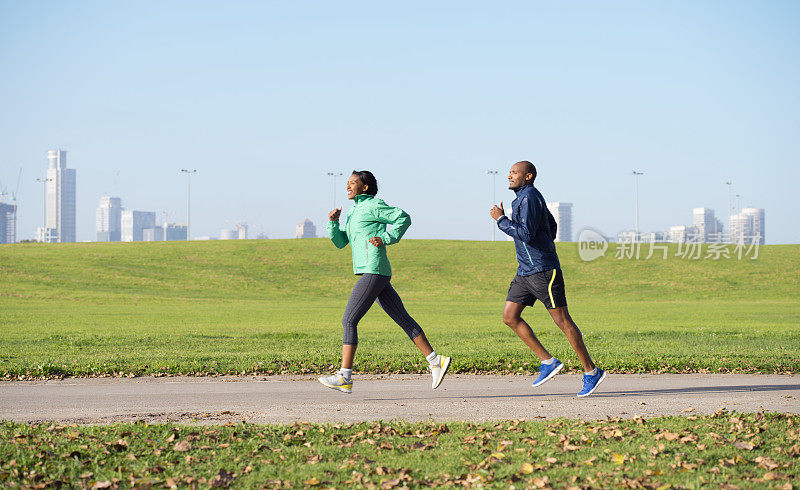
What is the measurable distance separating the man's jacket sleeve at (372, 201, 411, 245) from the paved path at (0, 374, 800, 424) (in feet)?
5.20

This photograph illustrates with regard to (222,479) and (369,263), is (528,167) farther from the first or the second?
(222,479)

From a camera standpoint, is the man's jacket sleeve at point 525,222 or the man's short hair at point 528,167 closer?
the man's jacket sleeve at point 525,222

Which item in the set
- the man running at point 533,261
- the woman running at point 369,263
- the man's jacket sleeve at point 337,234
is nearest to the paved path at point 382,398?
the woman running at point 369,263

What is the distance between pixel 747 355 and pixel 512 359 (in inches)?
142

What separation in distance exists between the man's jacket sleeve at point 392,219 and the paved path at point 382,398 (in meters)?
1.58

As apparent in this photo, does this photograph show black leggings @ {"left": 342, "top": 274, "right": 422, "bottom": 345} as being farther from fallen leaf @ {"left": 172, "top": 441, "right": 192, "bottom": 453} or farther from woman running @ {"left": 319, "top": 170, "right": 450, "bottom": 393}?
fallen leaf @ {"left": 172, "top": 441, "right": 192, "bottom": 453}

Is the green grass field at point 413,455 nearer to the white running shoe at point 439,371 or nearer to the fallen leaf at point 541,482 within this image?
the fallen leaf at point 541,482

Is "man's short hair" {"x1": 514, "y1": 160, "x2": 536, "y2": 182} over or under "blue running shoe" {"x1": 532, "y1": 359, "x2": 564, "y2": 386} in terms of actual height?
over

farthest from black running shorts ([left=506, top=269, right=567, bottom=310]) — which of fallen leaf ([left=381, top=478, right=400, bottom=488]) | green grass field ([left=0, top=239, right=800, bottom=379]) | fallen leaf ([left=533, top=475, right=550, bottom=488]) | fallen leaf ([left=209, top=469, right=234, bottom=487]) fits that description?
fallen leaf ([left=209, top=469, right=234, bottom=487])

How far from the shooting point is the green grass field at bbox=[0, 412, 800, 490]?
426cm

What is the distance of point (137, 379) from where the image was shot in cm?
884

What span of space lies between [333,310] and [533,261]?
1078 inches

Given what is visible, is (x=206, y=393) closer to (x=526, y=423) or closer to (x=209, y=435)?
(x=209, y=435)

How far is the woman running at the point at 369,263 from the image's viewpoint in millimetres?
7246
